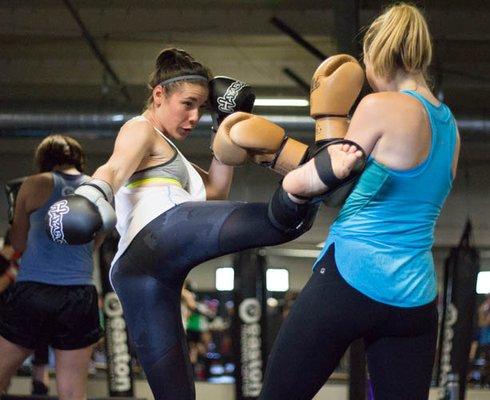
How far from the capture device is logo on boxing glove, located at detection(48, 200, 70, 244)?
1.98 m

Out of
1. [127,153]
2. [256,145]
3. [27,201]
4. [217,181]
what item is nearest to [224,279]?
[27,201]

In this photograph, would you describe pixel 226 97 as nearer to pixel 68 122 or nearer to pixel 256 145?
pixel 256 145

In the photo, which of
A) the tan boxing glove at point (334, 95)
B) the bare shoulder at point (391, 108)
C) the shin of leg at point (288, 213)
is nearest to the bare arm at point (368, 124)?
the bare shoulder at point (391, 108)

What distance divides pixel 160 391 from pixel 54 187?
1.28 m

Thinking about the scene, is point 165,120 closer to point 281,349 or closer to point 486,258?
point 281,349

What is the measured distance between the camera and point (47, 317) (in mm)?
3176

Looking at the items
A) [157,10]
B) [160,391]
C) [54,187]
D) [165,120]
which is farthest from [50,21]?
[160,391]

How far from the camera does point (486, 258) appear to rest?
1033 cm

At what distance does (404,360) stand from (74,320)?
1.64 metres

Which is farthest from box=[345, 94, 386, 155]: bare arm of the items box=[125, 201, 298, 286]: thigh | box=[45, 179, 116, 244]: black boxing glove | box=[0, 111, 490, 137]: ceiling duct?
box=[0, 111, 490, 137]: ceiling duct

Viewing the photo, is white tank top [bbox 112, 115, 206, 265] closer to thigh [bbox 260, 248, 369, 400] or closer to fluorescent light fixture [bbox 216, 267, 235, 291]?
thigh [bbox 260, 248, 369, 400]

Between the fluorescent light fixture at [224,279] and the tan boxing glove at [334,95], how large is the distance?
8.53 m

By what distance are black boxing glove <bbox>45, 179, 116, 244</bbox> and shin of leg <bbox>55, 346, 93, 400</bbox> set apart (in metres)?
1.23

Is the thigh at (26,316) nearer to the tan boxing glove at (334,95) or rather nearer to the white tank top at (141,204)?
the white tank top at (141,204)
